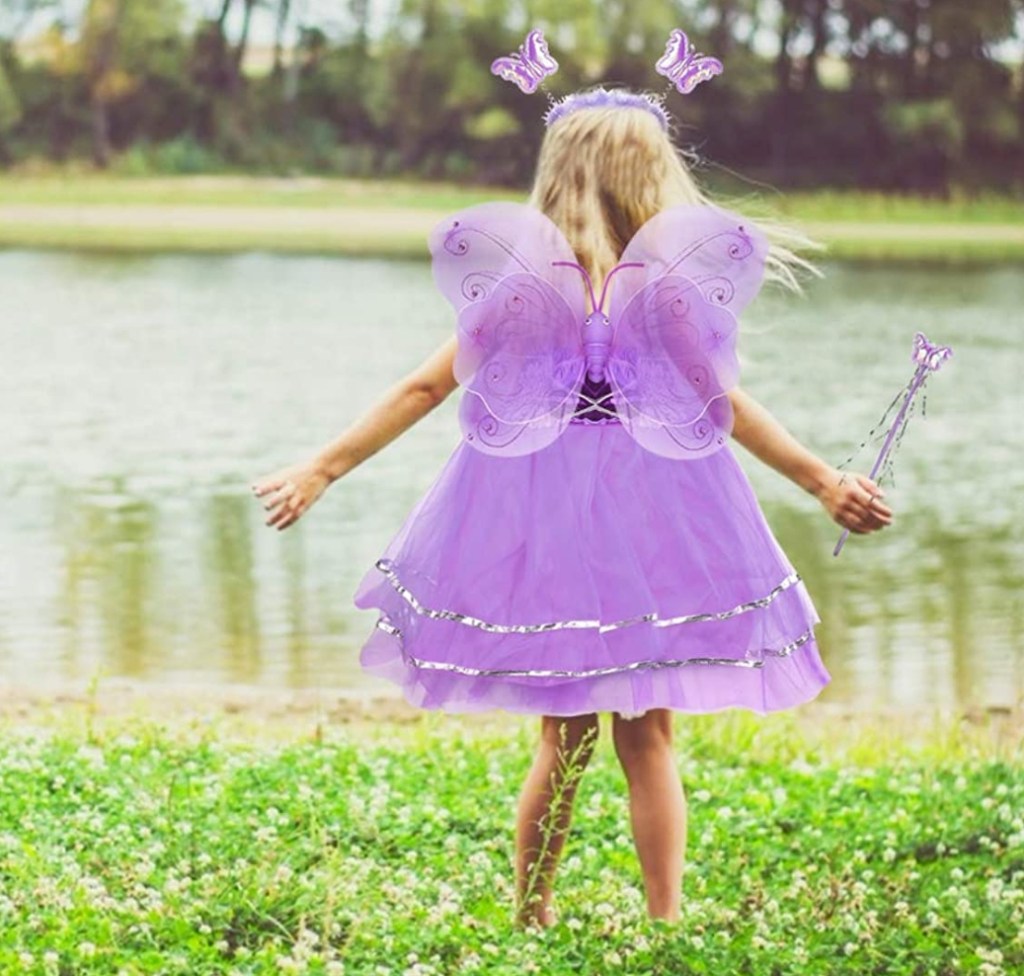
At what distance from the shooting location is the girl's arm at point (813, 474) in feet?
12.1

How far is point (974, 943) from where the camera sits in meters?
3.88

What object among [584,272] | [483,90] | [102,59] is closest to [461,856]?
[584,272]

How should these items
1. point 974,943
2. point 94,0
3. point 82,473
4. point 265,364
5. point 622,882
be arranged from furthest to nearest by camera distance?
point 94,0 < point 265,364 < point 82,473 < point 622,882 < point 974,943

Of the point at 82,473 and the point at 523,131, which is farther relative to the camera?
the point at 523,131

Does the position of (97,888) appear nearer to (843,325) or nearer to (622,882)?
(622,882)

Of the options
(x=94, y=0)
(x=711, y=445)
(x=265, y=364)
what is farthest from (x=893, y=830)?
(x=94, y=0)

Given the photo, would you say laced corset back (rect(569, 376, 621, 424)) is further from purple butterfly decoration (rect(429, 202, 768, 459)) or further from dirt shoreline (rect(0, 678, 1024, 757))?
dirt shoreline (rect(0, 678, 1024, 757))

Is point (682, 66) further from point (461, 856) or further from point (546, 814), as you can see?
point (461, 856)

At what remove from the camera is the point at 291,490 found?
12.3 feet

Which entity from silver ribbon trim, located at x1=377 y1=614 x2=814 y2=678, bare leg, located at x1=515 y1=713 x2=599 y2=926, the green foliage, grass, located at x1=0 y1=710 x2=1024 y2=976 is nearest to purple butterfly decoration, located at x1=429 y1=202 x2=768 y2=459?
silver ribbon trim, located at x1=377 y1=614 x2=814 y2=678

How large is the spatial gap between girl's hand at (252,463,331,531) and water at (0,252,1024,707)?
1893 millimetres

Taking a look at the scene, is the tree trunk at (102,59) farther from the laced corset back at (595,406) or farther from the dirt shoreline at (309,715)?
the laced corset back at (595,406)

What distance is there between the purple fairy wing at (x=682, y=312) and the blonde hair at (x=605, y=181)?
6 centimetres

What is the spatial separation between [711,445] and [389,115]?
39.4 metres
